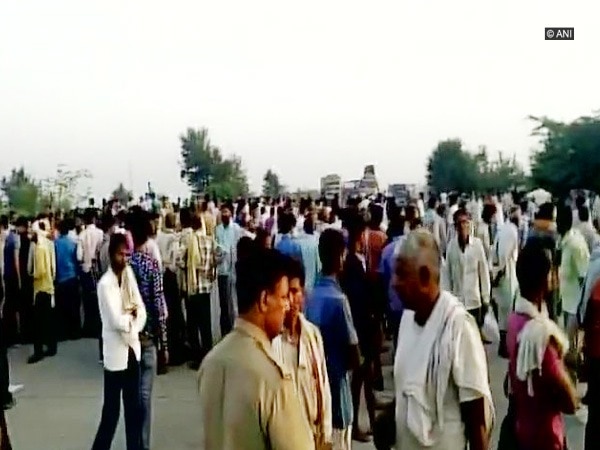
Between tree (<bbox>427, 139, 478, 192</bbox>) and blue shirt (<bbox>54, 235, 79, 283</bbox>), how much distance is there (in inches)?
2443

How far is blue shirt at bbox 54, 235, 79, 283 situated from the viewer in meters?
13.4

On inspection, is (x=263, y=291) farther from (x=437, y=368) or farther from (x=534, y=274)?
(x=534, y=274)

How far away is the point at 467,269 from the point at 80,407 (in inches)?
175

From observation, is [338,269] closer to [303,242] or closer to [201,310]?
[303,242]

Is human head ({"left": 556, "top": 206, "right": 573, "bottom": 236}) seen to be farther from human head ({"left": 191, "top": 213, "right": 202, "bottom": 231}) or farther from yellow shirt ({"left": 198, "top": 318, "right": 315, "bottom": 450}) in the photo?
yellow shirt ({"left": 198, "top": 318, "right": 315, "bottom": 450})

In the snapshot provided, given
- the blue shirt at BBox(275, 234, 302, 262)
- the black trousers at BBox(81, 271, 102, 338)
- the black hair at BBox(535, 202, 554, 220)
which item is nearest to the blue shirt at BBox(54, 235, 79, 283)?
the black trousers at BBox(81, 271, 102, 338)

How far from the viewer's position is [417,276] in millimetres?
3988

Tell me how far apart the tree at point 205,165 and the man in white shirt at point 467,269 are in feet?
136

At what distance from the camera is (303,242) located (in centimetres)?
1071

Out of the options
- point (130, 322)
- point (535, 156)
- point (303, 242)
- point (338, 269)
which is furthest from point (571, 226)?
point (535, 156)

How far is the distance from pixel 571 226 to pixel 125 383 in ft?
16.3

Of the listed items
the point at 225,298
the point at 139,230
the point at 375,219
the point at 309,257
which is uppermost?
the point at 139,230

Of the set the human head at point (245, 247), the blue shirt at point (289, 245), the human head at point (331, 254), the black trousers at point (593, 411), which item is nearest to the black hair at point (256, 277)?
the human head at point (245, 247)

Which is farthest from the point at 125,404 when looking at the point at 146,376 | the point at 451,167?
the point at 451,167
